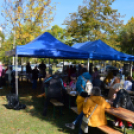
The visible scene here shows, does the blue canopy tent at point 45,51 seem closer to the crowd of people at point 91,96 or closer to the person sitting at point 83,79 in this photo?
the crowd of people at point 91,96

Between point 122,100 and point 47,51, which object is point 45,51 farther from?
point 122,100

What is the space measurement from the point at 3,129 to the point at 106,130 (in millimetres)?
2660

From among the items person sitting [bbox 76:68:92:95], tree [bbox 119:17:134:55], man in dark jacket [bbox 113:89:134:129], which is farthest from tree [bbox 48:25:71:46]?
man in dark jacket [bbox 113:89:134:129]

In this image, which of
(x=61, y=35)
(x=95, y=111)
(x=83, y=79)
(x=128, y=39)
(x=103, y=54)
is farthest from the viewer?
(x=61, y=35)

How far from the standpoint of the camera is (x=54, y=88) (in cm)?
539

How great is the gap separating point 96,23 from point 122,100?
49.5 ft

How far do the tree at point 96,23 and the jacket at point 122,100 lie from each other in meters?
14.7

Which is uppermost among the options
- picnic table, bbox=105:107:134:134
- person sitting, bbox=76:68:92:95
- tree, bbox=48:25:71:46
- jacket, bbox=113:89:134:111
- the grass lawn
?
tree, bbox=48:25:71:46

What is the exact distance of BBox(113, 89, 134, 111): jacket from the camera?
13.5 feet

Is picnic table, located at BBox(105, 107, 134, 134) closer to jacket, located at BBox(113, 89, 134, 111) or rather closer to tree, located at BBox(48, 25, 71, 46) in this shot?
jacket, located at BBox(113, 89, 134, 111)

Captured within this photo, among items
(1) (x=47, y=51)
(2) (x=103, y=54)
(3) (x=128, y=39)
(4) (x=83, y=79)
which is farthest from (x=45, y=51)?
(3) (x=128, y=39)

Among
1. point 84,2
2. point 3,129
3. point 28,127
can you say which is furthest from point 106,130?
point 84,2

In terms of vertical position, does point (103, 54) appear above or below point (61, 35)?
below

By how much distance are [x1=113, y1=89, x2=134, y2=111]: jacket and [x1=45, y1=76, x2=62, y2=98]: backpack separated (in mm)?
1915
